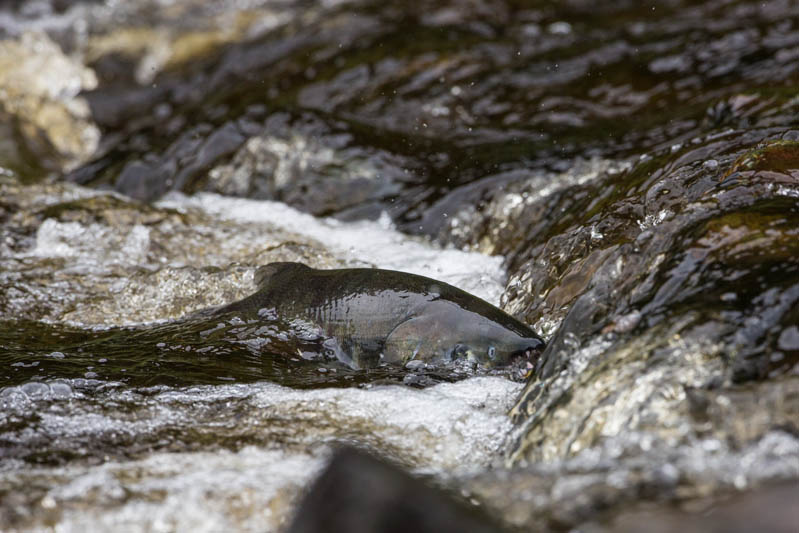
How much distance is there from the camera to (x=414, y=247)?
600 cm

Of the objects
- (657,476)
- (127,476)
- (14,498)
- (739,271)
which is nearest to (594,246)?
(739,271)

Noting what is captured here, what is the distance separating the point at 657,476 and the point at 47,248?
16.9 feet

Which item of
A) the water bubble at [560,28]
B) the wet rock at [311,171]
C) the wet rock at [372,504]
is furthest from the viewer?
the water bubble at [560,28]

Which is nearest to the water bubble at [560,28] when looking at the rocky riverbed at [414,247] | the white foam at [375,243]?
the rocky riverbed at [414,247]

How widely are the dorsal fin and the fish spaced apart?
0.19 metres

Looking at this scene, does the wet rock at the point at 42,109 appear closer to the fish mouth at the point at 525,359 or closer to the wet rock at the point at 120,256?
the wet rock at the point at 120,256

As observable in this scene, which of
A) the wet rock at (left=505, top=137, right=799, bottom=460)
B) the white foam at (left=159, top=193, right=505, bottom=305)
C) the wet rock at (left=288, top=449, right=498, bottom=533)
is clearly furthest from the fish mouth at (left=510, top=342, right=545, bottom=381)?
the wet rock at (left=288, top=449, right=498, bottom=533)

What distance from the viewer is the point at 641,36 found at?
8.44m

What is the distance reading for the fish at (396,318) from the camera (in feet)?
12.9

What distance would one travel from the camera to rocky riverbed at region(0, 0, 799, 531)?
8.84 ft

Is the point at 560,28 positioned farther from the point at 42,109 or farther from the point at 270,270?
the point at 42,109

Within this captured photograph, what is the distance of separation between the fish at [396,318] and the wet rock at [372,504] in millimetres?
1665

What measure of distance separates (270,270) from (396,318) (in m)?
1.13

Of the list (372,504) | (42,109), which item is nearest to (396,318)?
(372,504)
